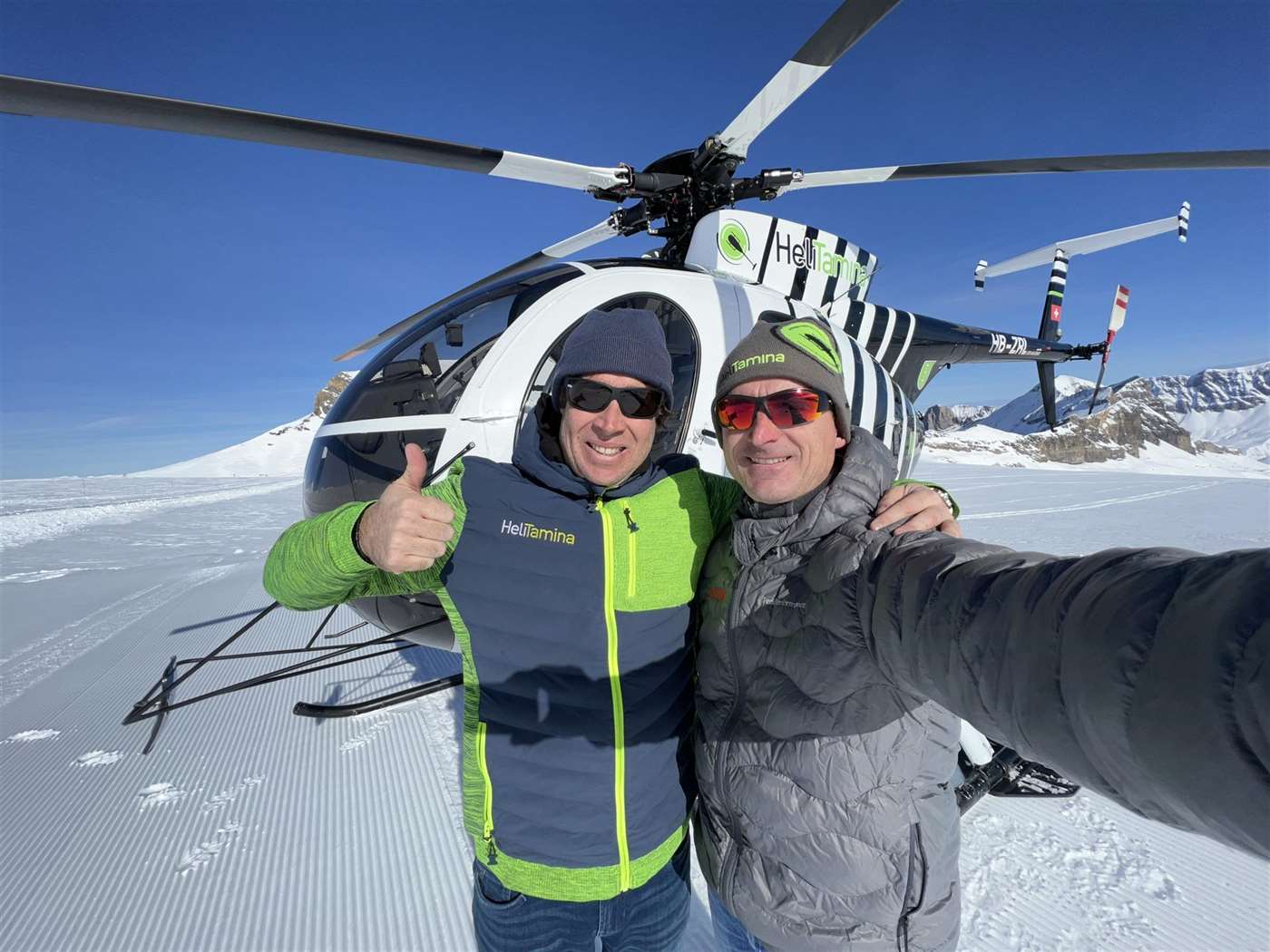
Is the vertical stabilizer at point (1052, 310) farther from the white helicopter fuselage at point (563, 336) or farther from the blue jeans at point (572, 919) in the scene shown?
the blue jeans at point (572, 919)

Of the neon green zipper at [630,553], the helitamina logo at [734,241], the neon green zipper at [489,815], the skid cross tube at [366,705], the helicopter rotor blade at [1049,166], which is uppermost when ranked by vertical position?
the helicopter rotor blade at [1049,166]

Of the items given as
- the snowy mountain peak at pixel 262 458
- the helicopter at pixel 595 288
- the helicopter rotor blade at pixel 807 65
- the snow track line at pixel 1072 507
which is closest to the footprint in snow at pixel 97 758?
the helicopter at pixel 595 288

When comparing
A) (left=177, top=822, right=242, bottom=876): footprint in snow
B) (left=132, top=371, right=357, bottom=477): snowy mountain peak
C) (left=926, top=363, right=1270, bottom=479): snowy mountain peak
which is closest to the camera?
(left=177, top=822, right=242, bottom=876): footprint in snow

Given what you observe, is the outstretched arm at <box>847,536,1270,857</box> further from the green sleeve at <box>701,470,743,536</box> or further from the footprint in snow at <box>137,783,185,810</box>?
the footprint in snow at <box>137,783,185,810</box>

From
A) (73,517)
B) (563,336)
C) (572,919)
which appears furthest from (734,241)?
(73,517)

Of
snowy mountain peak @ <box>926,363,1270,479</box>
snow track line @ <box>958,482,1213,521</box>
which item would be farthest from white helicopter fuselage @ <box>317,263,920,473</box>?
snowy mountain peak @ <box>926,363,1270,479</box>

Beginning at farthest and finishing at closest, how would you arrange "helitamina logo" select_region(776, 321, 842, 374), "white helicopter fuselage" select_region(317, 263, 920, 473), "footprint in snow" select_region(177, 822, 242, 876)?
"white helicopter fuselage" select_region(317, 263, 920, 473) < "footprint in snow" select_region(177, 822, 242, 876) < "helitamina logo" select_region(776, 321, 842, 374)
